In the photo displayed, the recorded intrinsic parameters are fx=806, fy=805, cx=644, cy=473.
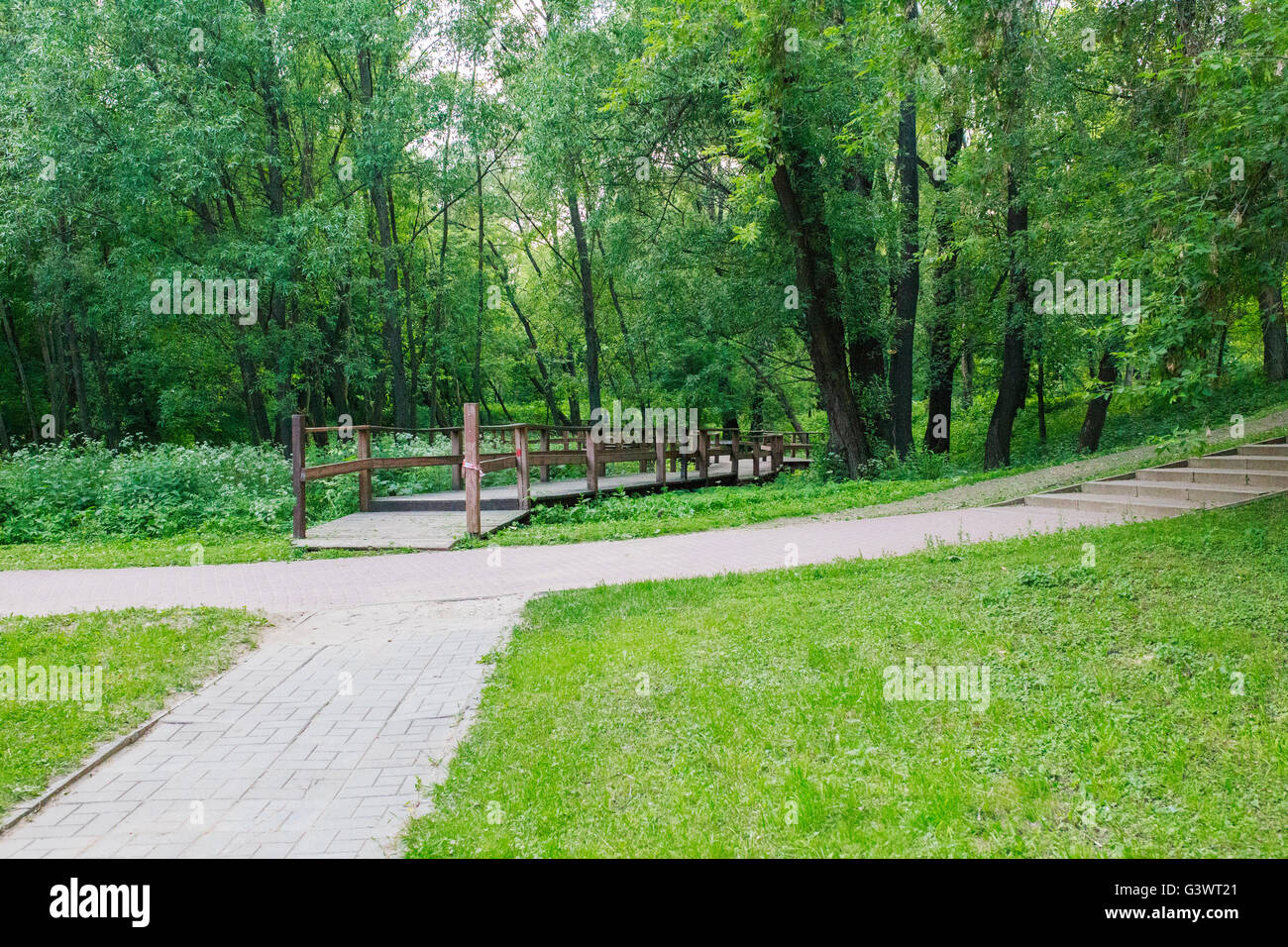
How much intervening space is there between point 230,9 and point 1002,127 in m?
19.1

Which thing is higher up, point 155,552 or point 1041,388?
point 1041,388

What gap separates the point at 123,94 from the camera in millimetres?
18656

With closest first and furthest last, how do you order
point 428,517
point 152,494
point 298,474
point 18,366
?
point 298,474 → point 428,517 → point 152,494 → point 18,366

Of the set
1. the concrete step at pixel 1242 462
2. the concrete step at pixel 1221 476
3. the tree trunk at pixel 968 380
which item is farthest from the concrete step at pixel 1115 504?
the tree trunk at pixel 968 380

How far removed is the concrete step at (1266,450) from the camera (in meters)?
11.1

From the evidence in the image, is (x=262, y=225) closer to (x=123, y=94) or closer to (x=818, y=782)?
(x=123, y=94)

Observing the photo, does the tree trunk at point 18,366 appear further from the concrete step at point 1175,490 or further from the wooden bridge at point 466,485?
the concrete step at point 1175,490

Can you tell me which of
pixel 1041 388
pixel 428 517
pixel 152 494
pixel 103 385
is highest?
pixel 103 385

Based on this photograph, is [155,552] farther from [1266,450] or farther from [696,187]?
[1266,450]

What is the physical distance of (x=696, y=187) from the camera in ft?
69.5

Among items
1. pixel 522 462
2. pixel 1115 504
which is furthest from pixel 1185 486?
pixel 522 462

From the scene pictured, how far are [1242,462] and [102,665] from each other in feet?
44.0

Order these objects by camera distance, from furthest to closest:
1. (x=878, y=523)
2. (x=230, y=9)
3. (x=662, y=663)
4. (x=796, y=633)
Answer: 1. (x=230, y=9)
2. (x=878, y=523)
3. (x=796, y=633)
4. (x=662, y=663)
